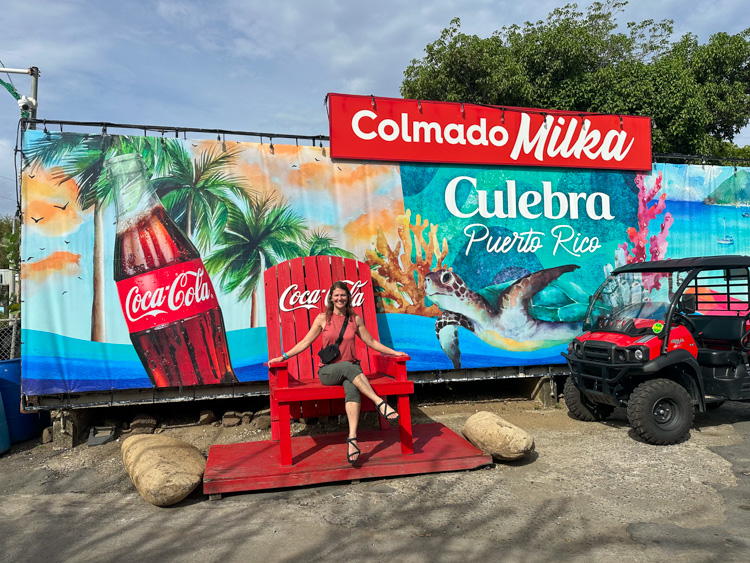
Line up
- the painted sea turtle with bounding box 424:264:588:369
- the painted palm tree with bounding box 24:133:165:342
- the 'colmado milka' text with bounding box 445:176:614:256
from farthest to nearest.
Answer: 1. the 'colmado milka' text with bounding box 445:176:614:256
2. the painted sea turtle with bounding box 424:264:588:369
3. the painted palm tree with bounding box 24:133:165:342

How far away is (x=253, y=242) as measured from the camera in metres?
6.45

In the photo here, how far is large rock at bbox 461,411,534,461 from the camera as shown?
193 inches

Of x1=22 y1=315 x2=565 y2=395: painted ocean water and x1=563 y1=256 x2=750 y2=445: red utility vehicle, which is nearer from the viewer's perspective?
x1=563 y1=256 x2=750 y2=445: red utility vehicle

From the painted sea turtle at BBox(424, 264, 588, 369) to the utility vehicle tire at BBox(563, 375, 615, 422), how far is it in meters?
0.94

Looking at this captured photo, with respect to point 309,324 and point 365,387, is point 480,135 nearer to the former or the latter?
point 309,324

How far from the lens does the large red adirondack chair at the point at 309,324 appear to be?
16.4 ft

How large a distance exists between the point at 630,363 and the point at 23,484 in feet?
19.3

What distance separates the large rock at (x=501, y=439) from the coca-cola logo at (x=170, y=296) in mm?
3337

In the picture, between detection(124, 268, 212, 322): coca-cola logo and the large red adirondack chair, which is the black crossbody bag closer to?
the large red adirondack chair

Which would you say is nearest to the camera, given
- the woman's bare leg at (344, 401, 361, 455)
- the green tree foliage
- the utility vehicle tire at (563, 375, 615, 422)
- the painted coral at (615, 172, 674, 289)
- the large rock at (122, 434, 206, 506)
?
the large rock at (122, 434, 206, 506)

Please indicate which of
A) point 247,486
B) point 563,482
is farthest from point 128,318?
point 563,482

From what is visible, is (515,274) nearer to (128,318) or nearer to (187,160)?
(187,160)

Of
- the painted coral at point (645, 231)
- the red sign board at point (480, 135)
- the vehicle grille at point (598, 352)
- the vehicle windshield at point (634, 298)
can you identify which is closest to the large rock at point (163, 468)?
the red sign board at point (480, 135)

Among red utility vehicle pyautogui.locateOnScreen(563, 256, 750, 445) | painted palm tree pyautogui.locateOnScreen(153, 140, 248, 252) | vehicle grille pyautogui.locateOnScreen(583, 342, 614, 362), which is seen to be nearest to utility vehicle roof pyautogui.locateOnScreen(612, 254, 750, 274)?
red utility vehicle pyautogui.locateOnScreen(563, 256, 750, 445)
